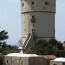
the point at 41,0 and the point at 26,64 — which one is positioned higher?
the point at 41,0

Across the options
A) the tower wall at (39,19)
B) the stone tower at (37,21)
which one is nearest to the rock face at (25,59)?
the stone tower at (37,21)

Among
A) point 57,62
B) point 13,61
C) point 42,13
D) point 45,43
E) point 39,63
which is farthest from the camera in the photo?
point 42,13

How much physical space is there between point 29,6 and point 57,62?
28.4m

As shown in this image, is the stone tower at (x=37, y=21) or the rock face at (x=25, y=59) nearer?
the rock face at (x=25, y=59)

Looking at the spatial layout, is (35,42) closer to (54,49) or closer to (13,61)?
(54,49)

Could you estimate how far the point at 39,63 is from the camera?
44125 mm

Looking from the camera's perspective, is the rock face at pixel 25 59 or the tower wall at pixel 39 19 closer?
the rock face at pixel 25 59

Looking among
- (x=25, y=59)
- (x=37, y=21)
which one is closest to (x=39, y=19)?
(x=37, y=21)

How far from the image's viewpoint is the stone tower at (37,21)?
66.0 m

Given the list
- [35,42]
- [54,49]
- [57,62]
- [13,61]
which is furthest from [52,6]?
[57,62]

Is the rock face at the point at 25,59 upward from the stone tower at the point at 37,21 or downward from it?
downward

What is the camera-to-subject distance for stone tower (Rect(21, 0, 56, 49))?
66.0m

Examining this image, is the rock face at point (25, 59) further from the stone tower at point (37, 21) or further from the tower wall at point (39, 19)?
the tower wall at point (39, 19)

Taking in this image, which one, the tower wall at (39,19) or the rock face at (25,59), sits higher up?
the tower wall at (39,19)
